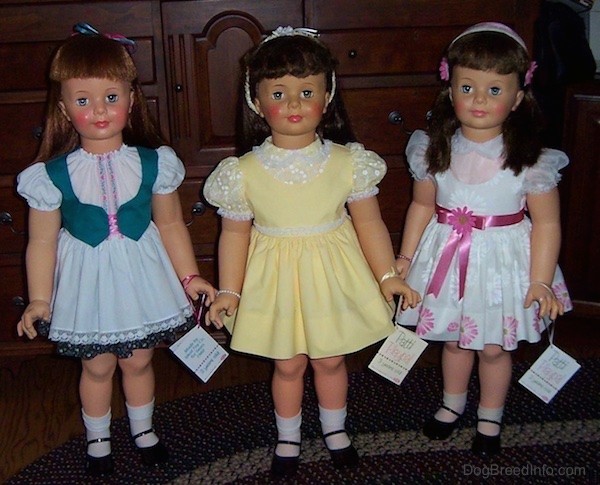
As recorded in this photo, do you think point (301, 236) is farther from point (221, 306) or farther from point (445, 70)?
point (445, 70)

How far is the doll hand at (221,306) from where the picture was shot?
1684mm

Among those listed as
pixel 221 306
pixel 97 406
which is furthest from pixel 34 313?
pixel 221 306

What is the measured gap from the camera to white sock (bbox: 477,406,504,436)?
1.85 m

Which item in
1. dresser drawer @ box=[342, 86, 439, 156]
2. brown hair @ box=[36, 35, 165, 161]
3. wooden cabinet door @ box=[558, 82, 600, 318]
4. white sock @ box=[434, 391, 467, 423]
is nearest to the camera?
brown hair @ box=[36, 35, 165, 161]

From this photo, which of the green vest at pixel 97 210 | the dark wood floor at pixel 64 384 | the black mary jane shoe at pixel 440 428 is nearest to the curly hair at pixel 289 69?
the green vest at pixel 97 210

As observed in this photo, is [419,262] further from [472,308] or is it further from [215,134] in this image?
[215,134]

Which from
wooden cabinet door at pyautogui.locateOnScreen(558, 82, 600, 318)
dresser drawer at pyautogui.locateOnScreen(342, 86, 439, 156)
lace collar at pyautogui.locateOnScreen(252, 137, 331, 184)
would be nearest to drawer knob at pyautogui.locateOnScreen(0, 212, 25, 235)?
lace collar at pyautogui.locateOnScreen(252, 137, 331, 184)

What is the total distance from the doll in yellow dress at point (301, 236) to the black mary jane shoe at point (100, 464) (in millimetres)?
429

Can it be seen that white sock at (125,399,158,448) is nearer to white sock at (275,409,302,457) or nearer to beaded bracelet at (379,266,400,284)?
white sock at (275,409,302,457)

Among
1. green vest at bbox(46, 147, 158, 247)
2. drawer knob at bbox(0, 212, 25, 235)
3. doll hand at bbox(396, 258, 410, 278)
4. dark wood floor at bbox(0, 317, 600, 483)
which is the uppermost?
green vest at bbox(46, 147, 158, 247)

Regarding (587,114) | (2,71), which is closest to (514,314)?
(587,114)

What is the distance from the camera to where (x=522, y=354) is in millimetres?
2307

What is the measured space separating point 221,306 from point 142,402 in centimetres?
32

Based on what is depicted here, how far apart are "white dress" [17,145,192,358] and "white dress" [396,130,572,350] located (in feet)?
1.91
